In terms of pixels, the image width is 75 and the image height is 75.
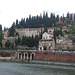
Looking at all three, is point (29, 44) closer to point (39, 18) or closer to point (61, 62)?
point (61, 62)

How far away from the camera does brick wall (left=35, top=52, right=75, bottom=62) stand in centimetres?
5064

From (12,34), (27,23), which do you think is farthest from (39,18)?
(12,34)

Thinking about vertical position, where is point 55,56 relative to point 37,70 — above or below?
above

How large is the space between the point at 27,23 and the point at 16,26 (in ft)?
24.7

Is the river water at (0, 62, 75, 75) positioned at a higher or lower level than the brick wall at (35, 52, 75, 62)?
lower

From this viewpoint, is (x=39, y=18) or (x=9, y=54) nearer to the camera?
(x=9, y=54)

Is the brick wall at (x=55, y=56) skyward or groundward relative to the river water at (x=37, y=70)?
skyward

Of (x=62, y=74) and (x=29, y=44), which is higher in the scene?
(x=29, y=44)

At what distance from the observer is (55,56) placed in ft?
177

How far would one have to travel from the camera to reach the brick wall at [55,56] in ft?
166

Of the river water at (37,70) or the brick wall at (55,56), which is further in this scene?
the brick wall at (55,56)

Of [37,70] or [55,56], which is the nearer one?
[37,70]

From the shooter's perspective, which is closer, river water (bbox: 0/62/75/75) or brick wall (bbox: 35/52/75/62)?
river water (bbox: 0/62/75/75)

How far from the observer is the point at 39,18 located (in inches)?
4296
